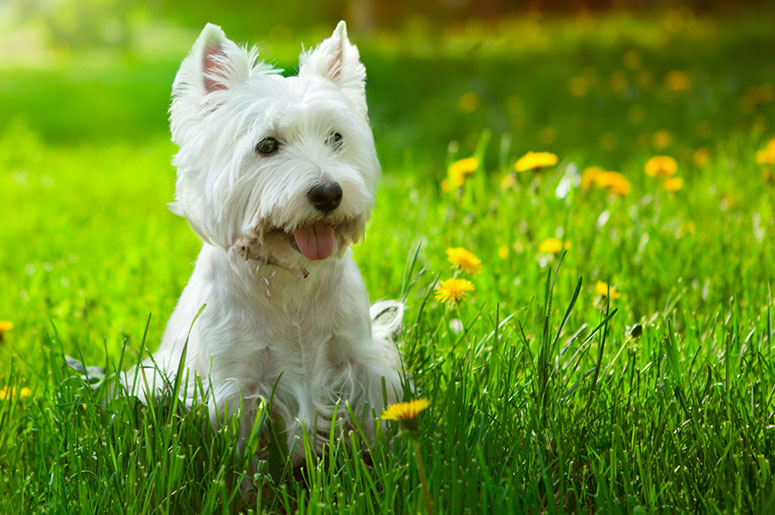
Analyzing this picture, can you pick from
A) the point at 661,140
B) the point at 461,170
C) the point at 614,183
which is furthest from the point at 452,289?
the point at 661,140

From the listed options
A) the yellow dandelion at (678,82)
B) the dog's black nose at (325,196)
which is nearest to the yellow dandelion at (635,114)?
the yellow dandelion at (678,82)

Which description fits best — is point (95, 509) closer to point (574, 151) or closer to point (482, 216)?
point (482, 216)

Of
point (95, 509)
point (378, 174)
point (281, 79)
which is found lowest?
point (95, 509)

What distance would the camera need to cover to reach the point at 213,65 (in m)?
2.49

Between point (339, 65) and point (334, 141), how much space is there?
32 centimetres

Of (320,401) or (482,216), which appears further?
(482,216)

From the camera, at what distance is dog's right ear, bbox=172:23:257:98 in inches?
95.4

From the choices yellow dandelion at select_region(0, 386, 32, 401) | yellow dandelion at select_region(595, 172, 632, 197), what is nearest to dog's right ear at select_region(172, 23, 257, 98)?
yellow dandelion at select_region(0, 386, 32, 401)

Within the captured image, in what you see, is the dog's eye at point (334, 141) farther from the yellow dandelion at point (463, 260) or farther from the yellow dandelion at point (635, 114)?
the yellow dandelion at point (635, 114)

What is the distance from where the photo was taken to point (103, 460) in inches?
85.7

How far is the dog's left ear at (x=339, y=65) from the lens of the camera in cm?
259

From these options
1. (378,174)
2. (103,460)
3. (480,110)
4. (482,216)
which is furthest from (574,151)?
(103,460)

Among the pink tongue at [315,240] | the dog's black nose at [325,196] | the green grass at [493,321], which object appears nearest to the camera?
the green grass at [493,321]

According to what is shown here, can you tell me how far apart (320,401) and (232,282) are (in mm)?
454
